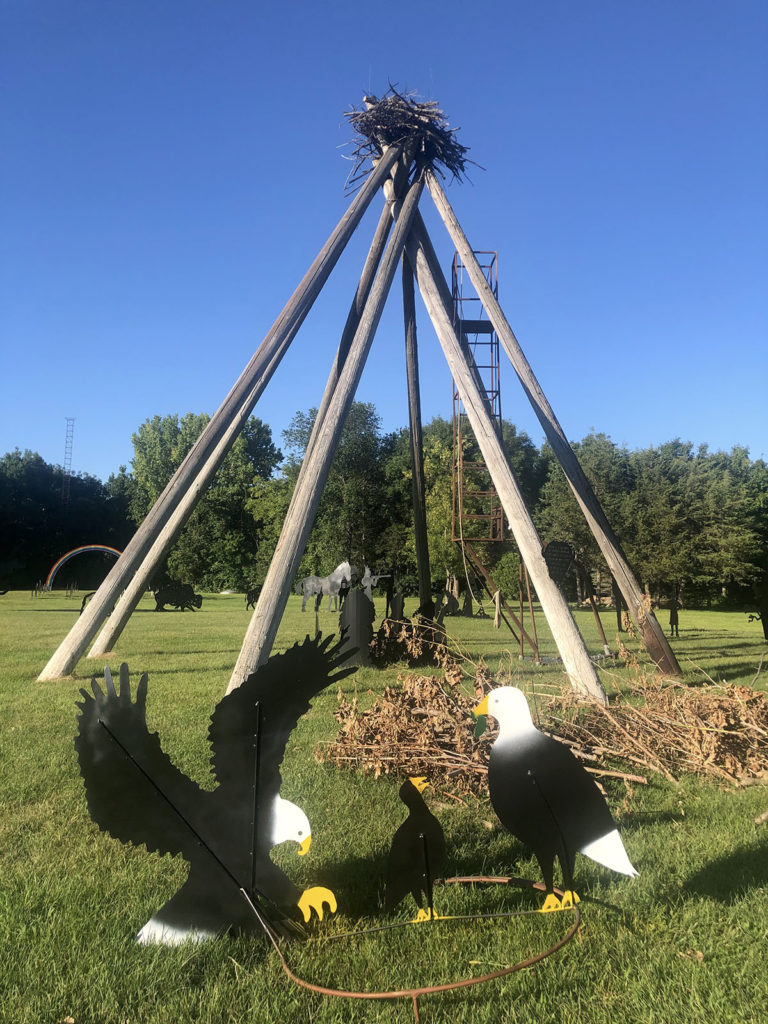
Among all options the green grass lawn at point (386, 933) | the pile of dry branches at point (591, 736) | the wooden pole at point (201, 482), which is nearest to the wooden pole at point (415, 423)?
the wooden pole at point (201, 482)

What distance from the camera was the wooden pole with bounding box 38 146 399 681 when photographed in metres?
7.05

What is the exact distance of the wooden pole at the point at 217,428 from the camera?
7.05 m

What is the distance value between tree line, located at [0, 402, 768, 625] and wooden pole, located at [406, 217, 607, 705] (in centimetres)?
1285

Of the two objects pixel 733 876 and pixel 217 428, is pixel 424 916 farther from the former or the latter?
pixel 217 428

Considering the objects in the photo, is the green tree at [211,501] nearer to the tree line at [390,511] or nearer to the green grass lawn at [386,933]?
the tree line at [390,511]

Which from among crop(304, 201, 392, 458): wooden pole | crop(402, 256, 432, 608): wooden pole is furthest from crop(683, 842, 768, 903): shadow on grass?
crop(402, 256, 432, 608): wooden pole

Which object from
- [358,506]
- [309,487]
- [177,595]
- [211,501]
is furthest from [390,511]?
[309,487]

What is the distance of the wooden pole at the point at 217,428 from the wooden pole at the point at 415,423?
1699mm

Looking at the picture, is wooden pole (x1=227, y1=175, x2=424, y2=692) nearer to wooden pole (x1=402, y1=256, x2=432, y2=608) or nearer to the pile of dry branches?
the pile of dry branches

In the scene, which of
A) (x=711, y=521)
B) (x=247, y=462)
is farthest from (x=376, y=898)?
(x=247, y=462)

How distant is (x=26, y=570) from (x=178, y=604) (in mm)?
22602

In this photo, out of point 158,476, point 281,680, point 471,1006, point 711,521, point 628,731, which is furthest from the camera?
point 158,476

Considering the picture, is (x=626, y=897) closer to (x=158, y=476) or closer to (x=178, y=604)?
(x=178, y=604)

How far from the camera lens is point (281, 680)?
92.7 inches
